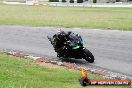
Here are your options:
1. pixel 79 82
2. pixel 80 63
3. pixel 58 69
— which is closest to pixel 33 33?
pixel 80 63

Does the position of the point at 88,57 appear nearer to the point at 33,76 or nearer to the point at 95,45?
the point at 33,76

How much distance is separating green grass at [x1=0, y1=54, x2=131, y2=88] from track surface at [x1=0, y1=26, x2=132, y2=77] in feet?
7.82

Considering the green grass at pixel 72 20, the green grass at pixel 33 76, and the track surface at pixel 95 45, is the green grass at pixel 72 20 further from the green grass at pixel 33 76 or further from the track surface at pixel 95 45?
the green grass at pixel 33 76

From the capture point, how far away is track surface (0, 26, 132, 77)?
50.7 ft

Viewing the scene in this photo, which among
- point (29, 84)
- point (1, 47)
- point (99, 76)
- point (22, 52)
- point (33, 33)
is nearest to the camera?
point (29, 84)

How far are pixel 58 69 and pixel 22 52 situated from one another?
205 inches

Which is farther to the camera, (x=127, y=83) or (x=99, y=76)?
(x=99, y=76)

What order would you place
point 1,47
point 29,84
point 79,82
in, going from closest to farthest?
point 29,84 → point 79,82 → point 1,47

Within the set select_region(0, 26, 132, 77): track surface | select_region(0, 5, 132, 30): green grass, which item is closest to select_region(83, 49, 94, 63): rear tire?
select_region(0, 26, 132, 77): track surface

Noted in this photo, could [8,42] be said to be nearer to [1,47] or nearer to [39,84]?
[1,47]

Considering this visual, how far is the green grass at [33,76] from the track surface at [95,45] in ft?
7.82

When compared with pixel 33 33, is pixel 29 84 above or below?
above

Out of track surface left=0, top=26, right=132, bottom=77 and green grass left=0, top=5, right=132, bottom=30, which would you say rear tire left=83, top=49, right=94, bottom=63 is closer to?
track surface left=0, top=26, right=132, bottom=77

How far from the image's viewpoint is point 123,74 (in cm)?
1349
